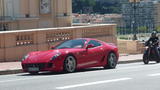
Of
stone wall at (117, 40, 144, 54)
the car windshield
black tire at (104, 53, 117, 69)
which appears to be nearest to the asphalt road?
the car windshield

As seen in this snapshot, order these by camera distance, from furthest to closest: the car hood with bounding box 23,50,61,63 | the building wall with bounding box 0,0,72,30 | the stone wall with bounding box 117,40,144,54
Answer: the building wall with bounding box 0,0,72,30 < the stone wall with bounding box 117,40,144,54 < the car hood with bounding box 23,50,61,63

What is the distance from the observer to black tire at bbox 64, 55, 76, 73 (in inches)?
734

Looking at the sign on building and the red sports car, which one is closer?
the red sports car

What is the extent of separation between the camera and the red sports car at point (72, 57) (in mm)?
18359

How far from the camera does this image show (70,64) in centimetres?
1883

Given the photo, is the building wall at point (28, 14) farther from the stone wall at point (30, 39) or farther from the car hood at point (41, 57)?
the car hood at point (41, 57)

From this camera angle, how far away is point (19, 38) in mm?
24969

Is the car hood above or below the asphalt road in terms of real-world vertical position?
above

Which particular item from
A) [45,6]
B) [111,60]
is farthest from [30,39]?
[45,6]

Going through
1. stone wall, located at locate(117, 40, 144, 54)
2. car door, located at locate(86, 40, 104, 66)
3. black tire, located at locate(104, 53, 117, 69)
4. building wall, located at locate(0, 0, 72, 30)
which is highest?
building wall, located at locate(0, 0, 72, 30)

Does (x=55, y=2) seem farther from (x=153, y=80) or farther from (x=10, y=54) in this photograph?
(x=153, y=80)

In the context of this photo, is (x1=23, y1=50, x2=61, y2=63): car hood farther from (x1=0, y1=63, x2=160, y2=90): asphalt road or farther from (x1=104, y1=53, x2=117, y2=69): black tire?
(x1=104, y1=53, x2=117, y2=69): black tire

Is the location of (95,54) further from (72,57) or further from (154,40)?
(154,40)

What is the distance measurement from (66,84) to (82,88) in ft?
3.50
